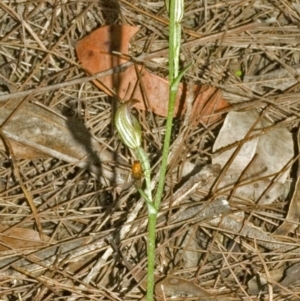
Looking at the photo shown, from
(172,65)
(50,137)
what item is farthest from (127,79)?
Answer: (172,65)

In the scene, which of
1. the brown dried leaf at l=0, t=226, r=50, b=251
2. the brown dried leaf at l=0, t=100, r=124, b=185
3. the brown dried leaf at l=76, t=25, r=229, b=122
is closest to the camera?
the brown dried leaf at l=0, t=226, r=50, b=251

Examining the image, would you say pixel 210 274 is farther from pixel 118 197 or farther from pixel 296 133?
pixel 296 133

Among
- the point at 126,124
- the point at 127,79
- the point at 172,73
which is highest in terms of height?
the point at 172,73

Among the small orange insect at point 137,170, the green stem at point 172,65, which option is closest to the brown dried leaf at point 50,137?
the small orange insect at point 137,170

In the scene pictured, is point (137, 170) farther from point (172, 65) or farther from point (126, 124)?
point (172, 65)

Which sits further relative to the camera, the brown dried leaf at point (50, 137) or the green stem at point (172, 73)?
the brown dried leaf at point (50, 137)

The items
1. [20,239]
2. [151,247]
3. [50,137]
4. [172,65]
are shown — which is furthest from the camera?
[50,137]

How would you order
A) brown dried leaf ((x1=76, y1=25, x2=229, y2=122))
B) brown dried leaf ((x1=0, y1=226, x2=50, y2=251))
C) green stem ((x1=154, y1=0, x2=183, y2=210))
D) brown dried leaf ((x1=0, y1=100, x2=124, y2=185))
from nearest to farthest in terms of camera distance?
green stem ((x1=154, y1=0, x2=183, y2=210))
brown dried leaf ((x1=0, y1=226, x2=50, y2=251))
brown dried leaf ((x1=0, y1=100, x2=124, y2=185))
brown dried leaf ((x1=76, y1=25, x2=229, y2=122))

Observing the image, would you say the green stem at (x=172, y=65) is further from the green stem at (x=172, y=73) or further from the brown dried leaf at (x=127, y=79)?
the brown dried leaf at (x=127, y=79)

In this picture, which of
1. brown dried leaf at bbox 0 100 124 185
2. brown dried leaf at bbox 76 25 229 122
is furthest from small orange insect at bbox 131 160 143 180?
brown dried leaf at bbox 76 25 229 122

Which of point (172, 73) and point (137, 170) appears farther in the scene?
point (137, 170)

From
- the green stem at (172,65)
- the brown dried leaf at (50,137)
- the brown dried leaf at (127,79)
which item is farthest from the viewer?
the brown dried leaf at (127,79)

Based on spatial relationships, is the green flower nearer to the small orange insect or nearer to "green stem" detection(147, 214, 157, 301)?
the small orange insect
